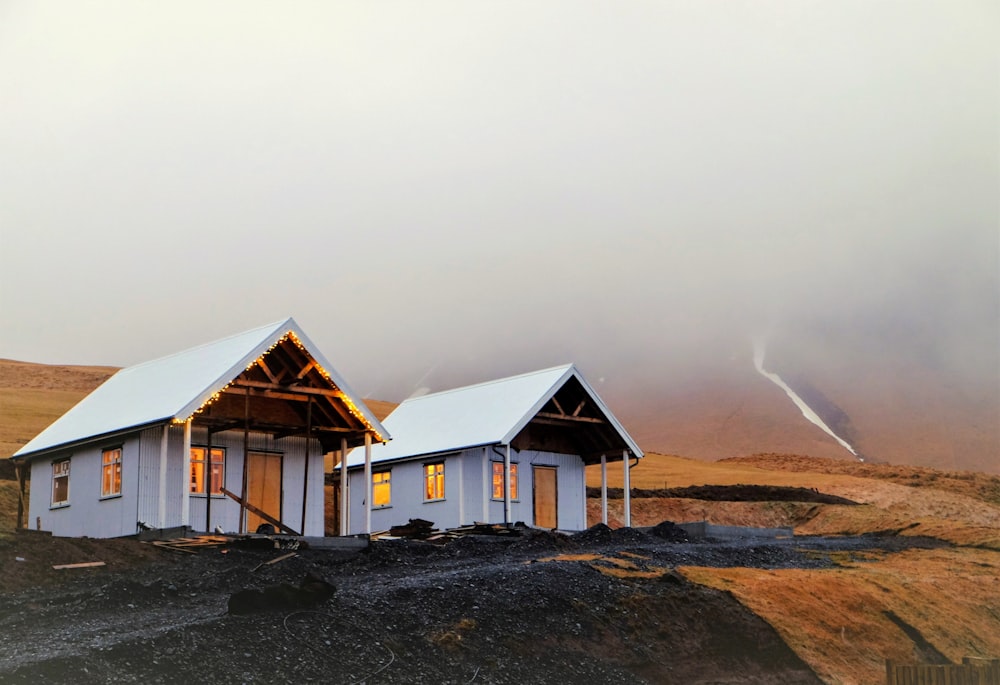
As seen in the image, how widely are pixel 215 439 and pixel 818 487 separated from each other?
4532 centimetres

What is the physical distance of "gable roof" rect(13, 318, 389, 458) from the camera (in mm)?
26969

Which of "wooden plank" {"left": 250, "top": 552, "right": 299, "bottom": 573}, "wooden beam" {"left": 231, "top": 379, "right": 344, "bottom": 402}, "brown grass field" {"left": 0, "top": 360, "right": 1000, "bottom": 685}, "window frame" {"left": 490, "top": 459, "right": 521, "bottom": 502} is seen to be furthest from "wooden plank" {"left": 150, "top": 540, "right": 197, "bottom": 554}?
"window frame" {"left": 490, "top": 459, "right": 521, "bottom": 502}

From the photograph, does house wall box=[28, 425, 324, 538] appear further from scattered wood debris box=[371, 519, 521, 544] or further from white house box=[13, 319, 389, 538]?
scattered wood debris box=[371, 519, 521, 544]

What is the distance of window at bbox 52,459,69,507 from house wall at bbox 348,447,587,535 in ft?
34.2

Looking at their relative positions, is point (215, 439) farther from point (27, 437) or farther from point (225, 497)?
point (27, 437)

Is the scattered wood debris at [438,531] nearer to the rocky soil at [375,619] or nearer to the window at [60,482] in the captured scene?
the rocky soil at [375,619]

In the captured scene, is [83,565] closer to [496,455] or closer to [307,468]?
[307,468]

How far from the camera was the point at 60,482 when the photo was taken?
103 feet

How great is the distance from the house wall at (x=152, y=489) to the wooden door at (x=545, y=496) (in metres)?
8.44

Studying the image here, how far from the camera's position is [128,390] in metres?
31.9

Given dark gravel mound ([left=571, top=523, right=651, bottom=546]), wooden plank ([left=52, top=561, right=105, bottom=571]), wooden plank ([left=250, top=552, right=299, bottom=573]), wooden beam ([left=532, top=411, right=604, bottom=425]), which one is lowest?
dark gravel mound ([left=571, top=523, right=651, bottom=546])

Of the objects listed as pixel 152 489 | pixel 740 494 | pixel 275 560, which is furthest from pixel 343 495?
pixel 740 494

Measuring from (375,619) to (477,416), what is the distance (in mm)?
18920

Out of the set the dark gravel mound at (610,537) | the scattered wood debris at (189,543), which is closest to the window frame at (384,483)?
the dark gravel mound at (610,537)
